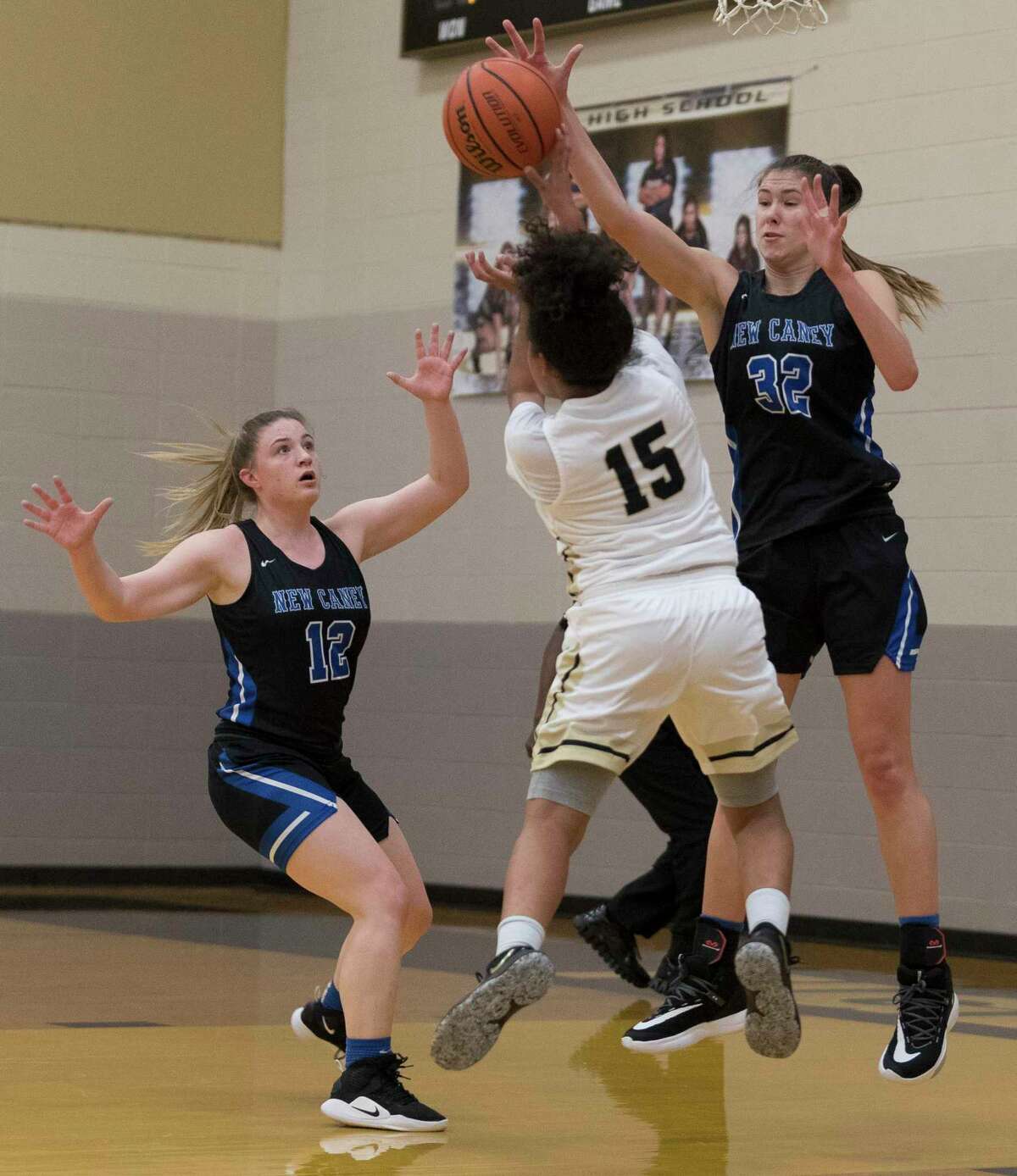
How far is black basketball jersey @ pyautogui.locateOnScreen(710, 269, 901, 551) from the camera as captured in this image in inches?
191

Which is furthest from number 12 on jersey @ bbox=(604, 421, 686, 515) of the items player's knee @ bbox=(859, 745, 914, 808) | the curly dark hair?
player's knee @ bbox=(859, 745, 914, 808)

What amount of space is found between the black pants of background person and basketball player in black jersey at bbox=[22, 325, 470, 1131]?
1.84m

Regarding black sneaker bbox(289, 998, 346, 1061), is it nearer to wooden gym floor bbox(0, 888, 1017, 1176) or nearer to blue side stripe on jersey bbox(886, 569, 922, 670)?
wooden gym floor bbox(0, 888, 1017, 1176)

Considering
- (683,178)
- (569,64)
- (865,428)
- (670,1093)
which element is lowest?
(670,1093)

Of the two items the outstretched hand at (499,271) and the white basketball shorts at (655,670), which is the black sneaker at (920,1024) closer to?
the white basketball shorts at (655,670)

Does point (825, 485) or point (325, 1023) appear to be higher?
point (825, 485)

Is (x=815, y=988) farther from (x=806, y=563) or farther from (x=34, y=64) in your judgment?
(x=34, y=64)

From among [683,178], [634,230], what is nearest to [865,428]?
[634,230]

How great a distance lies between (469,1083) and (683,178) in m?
5.18

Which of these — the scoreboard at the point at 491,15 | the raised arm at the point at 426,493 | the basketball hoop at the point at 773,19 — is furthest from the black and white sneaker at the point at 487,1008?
the scoreboard at the point at 491,15

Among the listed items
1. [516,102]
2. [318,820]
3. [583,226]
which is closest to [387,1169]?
[318,820]

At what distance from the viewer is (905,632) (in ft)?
15.8

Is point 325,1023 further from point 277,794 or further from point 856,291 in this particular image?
point 856,291

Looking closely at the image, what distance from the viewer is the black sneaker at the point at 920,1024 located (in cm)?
462
